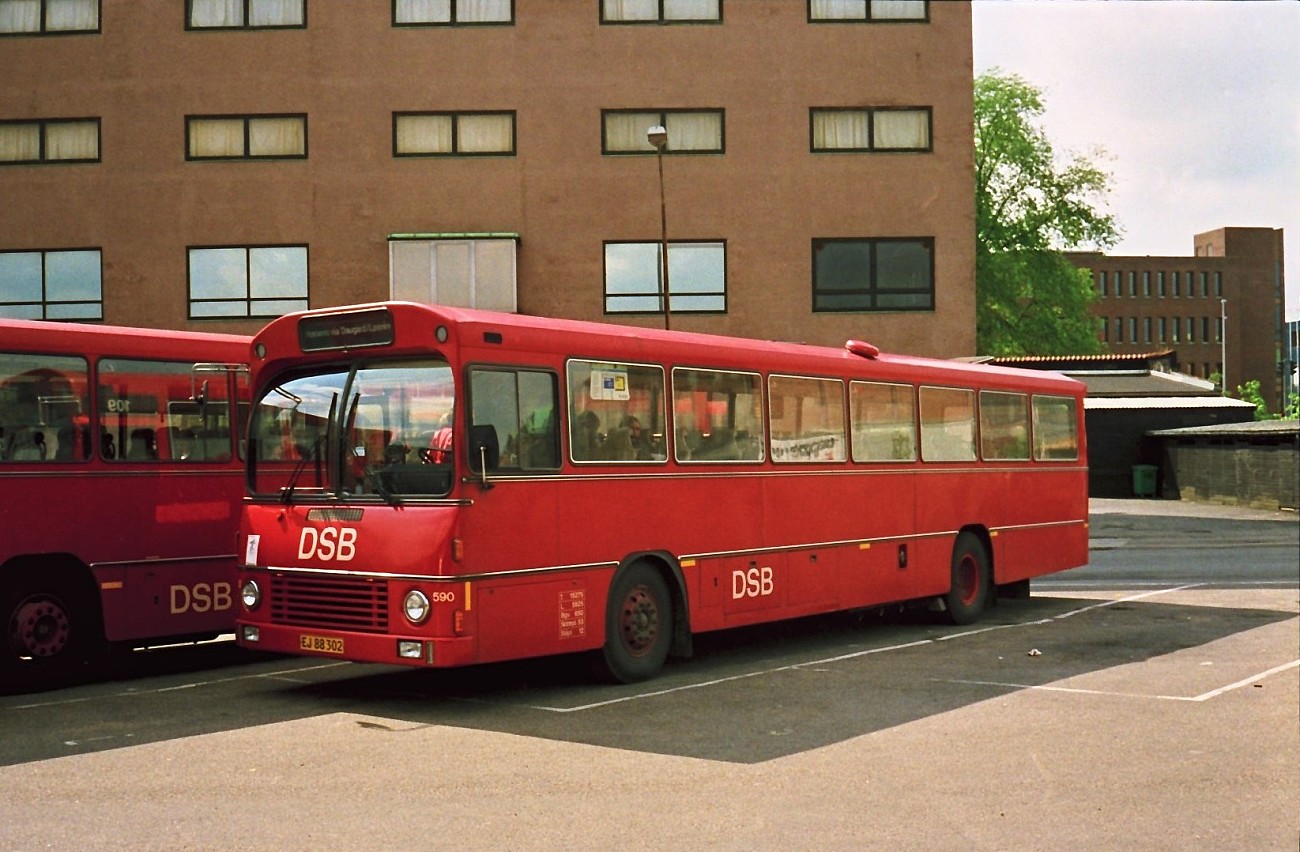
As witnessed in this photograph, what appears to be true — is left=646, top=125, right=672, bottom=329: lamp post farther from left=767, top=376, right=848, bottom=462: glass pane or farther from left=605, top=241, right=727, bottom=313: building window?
left=767, top=376, right=848, bottom=462: glass pane

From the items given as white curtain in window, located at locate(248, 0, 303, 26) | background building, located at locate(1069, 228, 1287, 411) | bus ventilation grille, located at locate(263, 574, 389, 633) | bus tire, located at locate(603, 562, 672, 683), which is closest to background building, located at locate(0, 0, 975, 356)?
white curtain in window, located at locate(248, 0, 303, 26)

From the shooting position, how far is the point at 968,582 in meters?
17.4

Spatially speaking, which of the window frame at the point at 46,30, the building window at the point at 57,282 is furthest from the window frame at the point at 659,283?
the window frame at the point at 46,30

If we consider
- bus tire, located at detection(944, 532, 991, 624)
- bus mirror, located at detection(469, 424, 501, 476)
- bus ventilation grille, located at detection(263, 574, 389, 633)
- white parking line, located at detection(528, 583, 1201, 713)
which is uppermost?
bus mirror, located at detection(469, 424, 501, 476)

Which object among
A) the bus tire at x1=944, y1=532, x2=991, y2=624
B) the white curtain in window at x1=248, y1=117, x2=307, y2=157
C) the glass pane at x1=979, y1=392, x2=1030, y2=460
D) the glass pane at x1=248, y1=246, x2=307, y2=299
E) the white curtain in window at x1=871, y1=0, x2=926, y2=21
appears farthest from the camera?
the white curtain in window at x1=871, y1=0, x2=926, y2=21

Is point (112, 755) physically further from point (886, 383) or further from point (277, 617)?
point (886, 383)

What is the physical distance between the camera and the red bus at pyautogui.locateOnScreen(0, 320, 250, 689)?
1195cm

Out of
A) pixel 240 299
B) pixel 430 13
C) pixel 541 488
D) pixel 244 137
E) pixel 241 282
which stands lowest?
pixel 541 488

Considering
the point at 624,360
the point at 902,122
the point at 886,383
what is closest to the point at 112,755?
the point at 624,360

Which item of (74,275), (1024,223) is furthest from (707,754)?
(1024,223)

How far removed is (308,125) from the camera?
36.7 m

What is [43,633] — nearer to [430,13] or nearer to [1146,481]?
[430,13]

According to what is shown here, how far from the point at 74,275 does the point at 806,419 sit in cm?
2663

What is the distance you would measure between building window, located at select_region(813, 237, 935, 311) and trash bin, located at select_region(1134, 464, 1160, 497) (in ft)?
51.1
